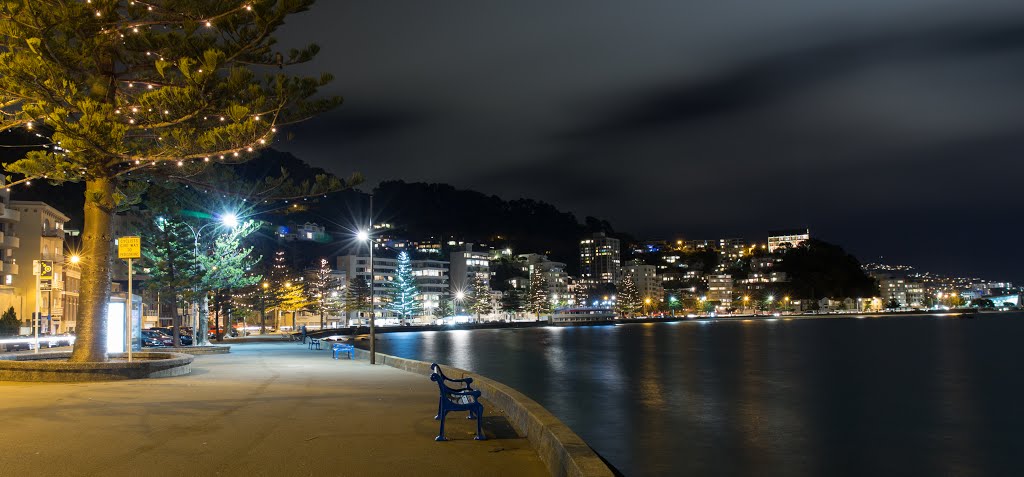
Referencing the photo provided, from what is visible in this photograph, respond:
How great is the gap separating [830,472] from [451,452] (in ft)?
28.6

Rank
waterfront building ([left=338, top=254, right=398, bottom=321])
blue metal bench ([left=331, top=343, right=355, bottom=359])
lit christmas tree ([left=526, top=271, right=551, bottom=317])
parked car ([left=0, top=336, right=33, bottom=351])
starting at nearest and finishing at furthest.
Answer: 1. blue metal bench ([left=331, top=343, right=355, bottom=359])
2. parked car ([left=0, top=336, right=33, bottom=351])
3. waterfront building ([left=338, top=254, right=398, bottom=321])
4. lit christmas tree ([left=526, top=271, right=551, bottom=317])

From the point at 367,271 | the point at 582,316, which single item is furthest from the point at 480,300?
the point at 582,316

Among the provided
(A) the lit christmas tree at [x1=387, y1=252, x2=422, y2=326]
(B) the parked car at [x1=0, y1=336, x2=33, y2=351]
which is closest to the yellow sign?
(B) the parked car at [x1=0, y1=336, x2=33, y2=351]

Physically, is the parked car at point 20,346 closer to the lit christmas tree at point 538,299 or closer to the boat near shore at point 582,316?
the lit christmas tree at point 538,299

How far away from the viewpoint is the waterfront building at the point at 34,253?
49.9 m

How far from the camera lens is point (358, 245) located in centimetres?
12600

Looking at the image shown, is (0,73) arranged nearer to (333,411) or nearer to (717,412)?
(333,411)

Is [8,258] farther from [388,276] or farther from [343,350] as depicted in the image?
[388,276]

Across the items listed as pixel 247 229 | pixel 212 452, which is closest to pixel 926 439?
pixel 212 452

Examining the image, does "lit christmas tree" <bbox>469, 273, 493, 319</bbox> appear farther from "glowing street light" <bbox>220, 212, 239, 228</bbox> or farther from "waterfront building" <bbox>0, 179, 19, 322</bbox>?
"glowing street light" <bbox>220, 212, 239, 228</bbox>

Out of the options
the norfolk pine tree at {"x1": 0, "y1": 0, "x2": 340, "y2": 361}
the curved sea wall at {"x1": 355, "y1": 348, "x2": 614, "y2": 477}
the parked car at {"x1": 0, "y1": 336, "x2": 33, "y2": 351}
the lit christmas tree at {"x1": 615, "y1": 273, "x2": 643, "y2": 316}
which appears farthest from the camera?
the lit christmas tree at {"x1": 615, "y1": 273, "x2": 643, "y2": 316}

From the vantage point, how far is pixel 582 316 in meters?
153

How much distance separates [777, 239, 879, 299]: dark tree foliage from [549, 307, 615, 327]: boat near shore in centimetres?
4372

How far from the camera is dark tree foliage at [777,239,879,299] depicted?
16250cm
